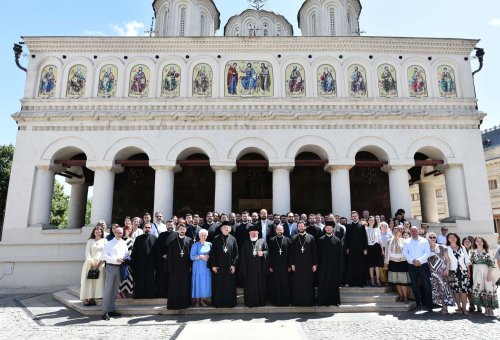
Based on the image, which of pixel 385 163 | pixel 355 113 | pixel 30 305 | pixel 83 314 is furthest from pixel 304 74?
pixel 30 305

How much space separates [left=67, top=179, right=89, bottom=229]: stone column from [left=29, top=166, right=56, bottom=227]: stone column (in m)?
4.09

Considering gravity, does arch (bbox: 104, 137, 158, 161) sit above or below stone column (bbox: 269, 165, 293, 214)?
above

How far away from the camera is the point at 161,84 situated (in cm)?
1362

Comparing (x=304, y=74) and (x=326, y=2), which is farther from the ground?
(x=326, y=2)

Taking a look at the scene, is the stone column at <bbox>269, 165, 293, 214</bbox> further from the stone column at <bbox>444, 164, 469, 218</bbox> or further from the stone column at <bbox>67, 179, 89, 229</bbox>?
the stone column at <bbox>67, 179, 89, 229</bbox>

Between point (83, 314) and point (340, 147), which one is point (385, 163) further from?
point (83, 314)

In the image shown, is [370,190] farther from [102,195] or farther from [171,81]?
[102,195]

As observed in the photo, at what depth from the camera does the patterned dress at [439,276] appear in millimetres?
7316

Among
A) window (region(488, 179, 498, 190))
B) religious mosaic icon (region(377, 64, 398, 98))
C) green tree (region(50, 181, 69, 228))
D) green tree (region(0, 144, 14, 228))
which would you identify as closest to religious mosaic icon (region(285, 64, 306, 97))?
religious mosaic icon (region(377, 64, 398, 98))

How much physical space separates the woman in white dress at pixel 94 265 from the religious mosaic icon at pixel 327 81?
989 centimetres

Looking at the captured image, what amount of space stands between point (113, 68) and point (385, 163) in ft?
38.9

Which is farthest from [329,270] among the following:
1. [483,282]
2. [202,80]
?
[202,80]

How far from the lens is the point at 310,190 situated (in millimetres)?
16188

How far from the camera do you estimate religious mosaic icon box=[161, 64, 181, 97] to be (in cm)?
1355
